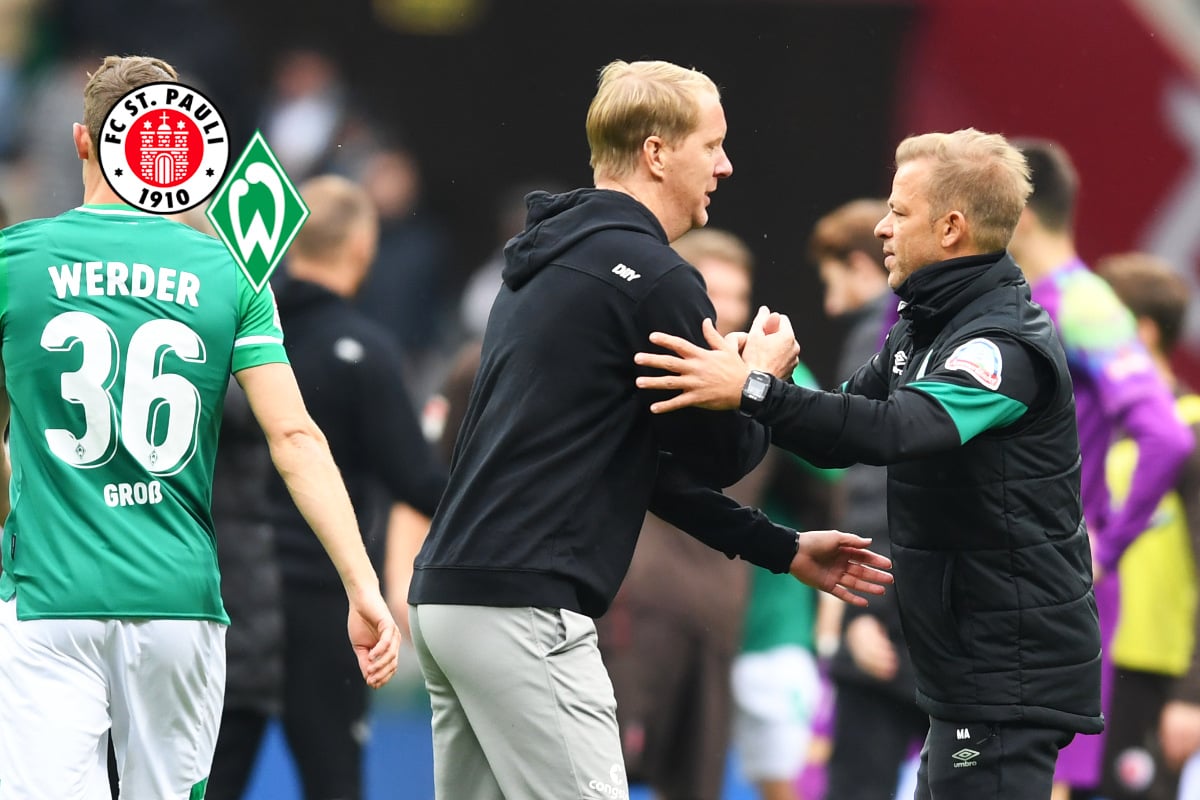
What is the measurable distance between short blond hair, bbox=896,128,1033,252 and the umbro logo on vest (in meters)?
0.72

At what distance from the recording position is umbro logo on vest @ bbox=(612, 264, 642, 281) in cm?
361

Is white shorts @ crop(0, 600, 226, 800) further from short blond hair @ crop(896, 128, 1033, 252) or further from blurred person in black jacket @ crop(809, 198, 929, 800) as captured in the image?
blurred person in black jacket @ crop(809, 198, 929, 800)

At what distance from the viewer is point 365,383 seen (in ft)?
19.9

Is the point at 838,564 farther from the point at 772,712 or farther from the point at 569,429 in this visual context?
the point at 772,712

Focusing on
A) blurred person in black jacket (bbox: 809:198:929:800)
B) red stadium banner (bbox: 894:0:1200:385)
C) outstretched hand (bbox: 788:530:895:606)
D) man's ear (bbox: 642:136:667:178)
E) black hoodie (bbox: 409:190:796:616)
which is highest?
red stadium banner (bbox: 894:0:1200:385)

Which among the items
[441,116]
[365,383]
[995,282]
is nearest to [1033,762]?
[995,282]

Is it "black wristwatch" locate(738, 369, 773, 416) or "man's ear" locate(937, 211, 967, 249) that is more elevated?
"man's ear" locate(937, 211, 967, 249)

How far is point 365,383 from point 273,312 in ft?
7.22

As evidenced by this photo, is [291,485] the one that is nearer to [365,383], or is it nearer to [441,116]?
[365,383]

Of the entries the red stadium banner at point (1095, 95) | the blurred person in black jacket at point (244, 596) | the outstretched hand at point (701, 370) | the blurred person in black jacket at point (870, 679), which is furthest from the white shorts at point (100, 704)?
the red stadium banner at point (1095, 95)

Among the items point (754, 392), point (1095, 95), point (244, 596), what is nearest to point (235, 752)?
point (244, 596)

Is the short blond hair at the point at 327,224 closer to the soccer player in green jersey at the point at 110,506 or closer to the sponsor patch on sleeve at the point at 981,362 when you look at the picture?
the soccer player in green jersey at the point at 110,506

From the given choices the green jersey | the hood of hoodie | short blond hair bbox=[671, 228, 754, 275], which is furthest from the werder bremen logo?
the hood of hoodie

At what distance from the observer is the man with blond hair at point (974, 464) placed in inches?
142
